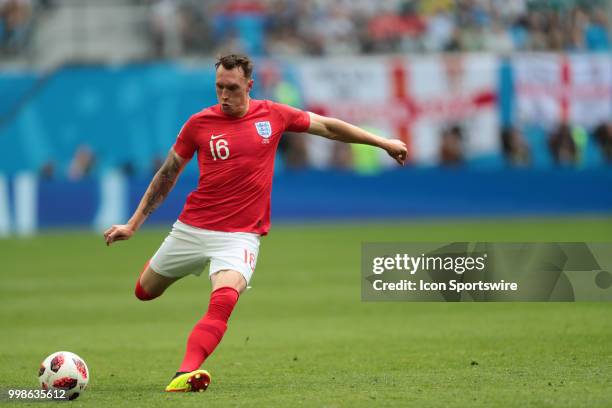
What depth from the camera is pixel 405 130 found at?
31.2 metres

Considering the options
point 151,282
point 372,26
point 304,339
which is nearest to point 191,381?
point 151,282

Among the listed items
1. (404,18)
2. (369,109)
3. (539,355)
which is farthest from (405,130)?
(539,355)

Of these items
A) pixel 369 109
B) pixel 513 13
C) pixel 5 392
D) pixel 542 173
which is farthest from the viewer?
pixel 513 13

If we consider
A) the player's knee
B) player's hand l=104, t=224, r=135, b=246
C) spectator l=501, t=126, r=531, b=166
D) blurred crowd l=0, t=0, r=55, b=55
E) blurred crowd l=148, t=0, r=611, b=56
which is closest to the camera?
player's hand l=104, t=224, r=135, b=246

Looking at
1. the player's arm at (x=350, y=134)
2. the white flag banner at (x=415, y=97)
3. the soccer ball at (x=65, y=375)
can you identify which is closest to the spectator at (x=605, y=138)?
the white flag banner at (x=415, y=97)

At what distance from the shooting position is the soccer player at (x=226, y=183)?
8.62 meters

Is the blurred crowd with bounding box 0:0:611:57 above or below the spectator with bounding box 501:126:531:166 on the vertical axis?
above

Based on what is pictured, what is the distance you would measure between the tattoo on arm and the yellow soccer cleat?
1.50 meters

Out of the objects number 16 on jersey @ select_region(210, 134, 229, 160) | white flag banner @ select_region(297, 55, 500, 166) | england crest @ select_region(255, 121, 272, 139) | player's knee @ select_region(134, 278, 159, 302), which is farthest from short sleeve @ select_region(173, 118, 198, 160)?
white flag banner @ select_region(297, 55, 500, 166)

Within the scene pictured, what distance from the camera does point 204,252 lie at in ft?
28.8

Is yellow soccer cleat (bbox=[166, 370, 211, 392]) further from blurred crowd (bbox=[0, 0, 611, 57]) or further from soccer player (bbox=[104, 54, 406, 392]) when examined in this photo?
blurred crowd (bbox=[0, 0, 611, 57])

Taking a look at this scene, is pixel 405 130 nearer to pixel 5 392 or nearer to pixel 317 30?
pixel 317 30

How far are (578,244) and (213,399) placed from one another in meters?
3.48

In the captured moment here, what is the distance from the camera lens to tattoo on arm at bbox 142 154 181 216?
895cm
